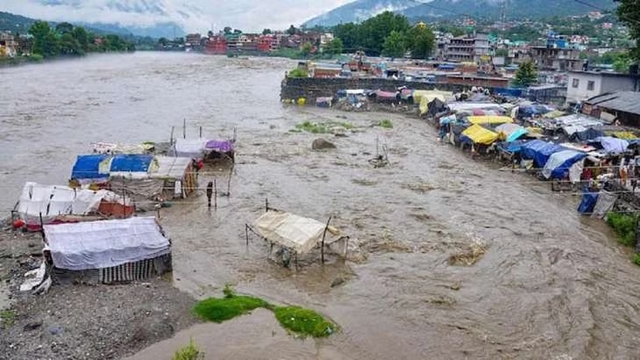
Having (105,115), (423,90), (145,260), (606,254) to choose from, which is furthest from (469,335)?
(423,90)

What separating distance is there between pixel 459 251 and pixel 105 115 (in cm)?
3191

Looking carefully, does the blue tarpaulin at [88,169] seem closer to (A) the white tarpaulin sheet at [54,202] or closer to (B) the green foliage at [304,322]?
(A) the white tarpaulin sheet at [54,202]

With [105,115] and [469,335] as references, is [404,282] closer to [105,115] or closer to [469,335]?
[469,335]

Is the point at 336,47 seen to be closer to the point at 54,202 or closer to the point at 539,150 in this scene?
the point at 539,150

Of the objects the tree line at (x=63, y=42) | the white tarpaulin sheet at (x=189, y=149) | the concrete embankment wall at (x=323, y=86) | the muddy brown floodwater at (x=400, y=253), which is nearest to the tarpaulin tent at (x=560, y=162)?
the muddy brown floodwater at (x=400, y=253)

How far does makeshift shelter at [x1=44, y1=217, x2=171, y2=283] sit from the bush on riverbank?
197 centimetres

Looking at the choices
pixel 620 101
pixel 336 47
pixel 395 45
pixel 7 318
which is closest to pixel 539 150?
pixel 620 101

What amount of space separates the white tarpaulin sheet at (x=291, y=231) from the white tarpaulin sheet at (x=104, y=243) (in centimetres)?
288

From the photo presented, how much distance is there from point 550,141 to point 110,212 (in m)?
20.3

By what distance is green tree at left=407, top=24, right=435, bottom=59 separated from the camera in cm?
9050

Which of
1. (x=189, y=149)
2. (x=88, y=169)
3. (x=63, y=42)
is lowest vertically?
(x=88, y=169)

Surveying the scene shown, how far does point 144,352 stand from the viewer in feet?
38.1

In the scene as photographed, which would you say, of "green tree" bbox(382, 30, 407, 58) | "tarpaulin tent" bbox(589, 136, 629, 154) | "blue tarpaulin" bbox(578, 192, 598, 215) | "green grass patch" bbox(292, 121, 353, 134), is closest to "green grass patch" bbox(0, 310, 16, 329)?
"blue tarpaulin" bbox(578, 192, 598, 215)

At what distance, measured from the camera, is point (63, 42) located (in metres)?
104
